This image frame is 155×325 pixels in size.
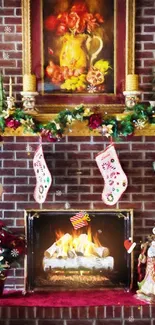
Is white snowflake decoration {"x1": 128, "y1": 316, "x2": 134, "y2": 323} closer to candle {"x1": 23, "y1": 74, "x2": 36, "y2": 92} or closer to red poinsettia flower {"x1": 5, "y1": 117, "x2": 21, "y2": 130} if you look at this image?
red poinsettia flower {"x1": 5, "y1": 117, "x2": 21, "y2": 130}

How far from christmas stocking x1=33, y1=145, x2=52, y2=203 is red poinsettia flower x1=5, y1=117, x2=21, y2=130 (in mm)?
267

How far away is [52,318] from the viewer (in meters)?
3.75

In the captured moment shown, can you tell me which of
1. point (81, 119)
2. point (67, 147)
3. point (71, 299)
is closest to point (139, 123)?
point (81, 119)

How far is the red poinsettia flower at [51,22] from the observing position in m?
4.00

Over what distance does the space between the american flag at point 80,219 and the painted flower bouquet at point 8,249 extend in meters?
0.44

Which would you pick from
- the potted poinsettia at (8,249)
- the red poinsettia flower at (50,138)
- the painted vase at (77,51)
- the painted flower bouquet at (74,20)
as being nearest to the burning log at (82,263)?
the potted poinsettia at (8,249)

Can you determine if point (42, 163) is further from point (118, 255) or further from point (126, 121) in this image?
point (118, 255)

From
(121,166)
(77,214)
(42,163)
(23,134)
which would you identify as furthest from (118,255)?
(23,134)

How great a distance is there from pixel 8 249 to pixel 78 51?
1615 millimetres

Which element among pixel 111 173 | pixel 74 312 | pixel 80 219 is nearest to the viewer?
pixel 74 312

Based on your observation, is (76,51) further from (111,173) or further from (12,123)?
(111,173)

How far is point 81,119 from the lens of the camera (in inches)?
151

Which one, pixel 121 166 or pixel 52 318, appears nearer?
pixel 52 318

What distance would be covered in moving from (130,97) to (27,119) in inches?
31.3
